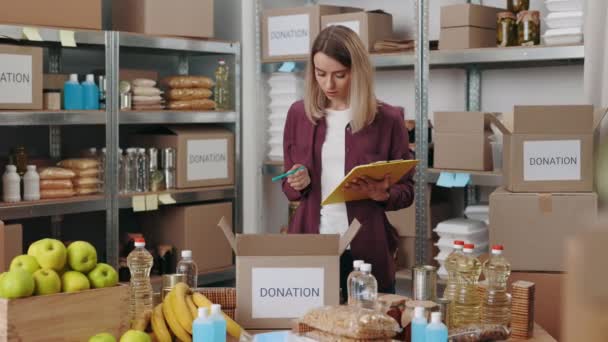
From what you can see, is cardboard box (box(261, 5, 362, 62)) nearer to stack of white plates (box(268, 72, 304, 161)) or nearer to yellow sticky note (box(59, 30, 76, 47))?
stack of white plates (box(268, 72, 304, 161))

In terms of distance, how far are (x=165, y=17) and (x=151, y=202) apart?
0.96 meters

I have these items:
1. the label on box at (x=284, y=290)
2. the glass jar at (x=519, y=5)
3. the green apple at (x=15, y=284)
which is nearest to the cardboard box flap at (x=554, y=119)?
the glass jar at (x=519, y=5)

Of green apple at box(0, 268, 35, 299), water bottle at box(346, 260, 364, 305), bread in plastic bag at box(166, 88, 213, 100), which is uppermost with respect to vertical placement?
bread in plastic bag at box(166, 88, 213, 100)

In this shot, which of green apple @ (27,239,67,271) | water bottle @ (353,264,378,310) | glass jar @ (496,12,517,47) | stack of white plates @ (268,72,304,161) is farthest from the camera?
stack of white plates @ (268,72,304,161)

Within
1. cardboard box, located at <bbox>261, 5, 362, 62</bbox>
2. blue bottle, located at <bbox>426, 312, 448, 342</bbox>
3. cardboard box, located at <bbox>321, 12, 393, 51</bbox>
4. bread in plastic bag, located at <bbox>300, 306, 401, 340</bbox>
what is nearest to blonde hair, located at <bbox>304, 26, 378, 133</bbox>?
bread in plastic bag, located at <bbox>300, 306, 401, 340</bbox>

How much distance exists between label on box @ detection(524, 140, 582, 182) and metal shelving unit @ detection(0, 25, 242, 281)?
200cm

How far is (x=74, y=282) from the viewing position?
165 centimetres

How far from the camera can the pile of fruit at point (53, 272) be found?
1562 mm

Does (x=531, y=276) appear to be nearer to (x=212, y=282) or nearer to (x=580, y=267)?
(x=212, y=282)

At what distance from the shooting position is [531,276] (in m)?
2.71

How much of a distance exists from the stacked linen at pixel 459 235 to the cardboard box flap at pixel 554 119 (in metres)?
0.94

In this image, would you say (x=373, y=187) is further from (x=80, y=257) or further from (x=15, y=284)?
(x=15, y=284)

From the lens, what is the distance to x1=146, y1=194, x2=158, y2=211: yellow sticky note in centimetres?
403

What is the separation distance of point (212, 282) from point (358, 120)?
2068 millimetres
